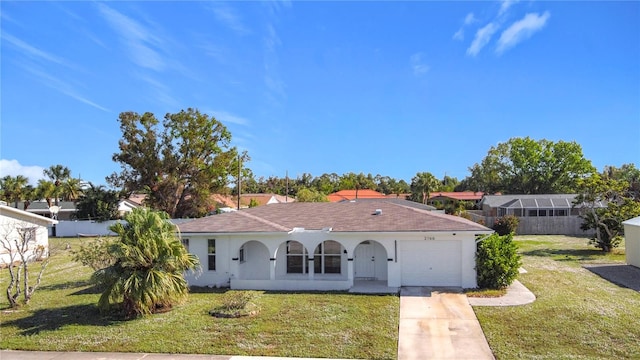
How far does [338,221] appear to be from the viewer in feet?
64.5

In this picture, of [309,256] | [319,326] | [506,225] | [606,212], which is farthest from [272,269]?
[506,225]

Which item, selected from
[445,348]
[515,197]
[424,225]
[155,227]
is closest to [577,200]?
[424,225]

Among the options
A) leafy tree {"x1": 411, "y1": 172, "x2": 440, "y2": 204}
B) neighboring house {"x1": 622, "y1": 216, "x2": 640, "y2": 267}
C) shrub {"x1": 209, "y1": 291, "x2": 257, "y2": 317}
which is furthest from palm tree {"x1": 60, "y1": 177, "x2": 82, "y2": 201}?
neighboring house {"x1": 622, "y1": 216, "x2": 640, "y2": 267}

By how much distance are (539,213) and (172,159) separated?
127ft

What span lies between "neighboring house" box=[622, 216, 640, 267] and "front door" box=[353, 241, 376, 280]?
13.3 m

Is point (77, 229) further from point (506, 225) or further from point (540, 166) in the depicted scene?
point (540, 166)

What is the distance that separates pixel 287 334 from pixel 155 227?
231 inches

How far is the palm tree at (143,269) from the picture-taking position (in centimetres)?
1328

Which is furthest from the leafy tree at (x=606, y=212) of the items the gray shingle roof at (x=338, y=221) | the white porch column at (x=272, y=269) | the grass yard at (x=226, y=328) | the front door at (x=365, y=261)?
the white porch column at (x=272, y=269)

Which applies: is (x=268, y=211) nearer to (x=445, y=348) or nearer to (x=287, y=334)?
(x=287, y=334)

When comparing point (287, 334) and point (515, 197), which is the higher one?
point (515, 197)

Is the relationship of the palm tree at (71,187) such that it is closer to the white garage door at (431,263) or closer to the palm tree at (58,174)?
the palm tree at (58,174)

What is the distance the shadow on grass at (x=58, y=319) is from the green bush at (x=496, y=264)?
44.0 ft

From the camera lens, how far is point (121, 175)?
4622 cm
